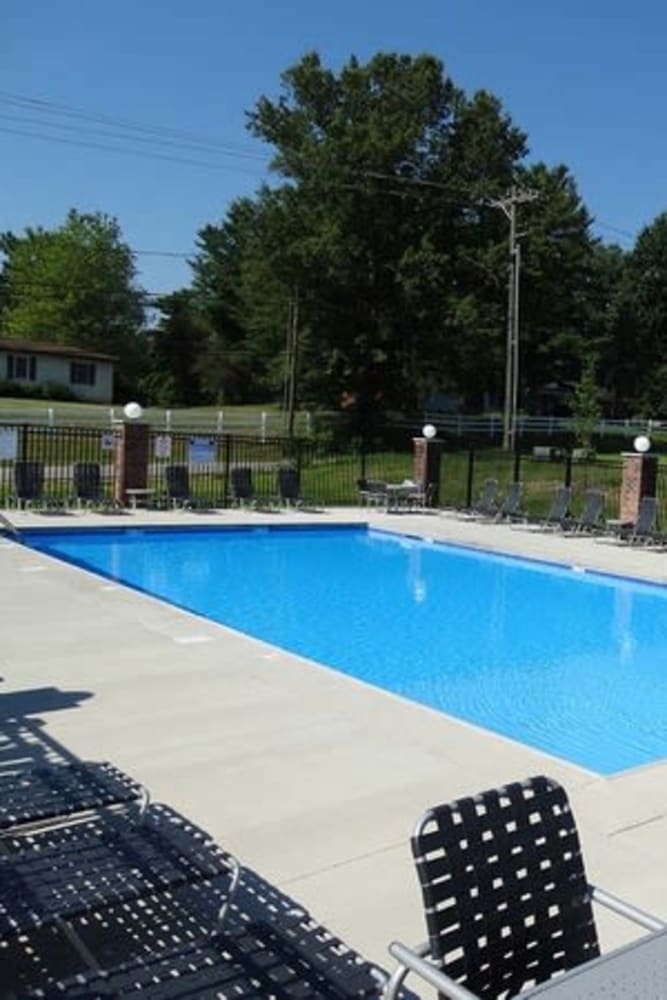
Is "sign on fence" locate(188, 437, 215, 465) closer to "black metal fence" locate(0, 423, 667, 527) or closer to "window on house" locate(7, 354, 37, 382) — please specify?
"black metal fence" locate(0, 423, 667, 527)

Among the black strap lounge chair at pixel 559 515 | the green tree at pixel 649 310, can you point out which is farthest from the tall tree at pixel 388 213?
the green tree at pixel 649 310

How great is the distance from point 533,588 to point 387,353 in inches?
977

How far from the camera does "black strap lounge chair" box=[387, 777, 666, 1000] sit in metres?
2.26

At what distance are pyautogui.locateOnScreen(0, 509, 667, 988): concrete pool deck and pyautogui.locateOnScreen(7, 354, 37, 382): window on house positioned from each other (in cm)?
3952

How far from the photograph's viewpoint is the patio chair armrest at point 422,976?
205 centimetres

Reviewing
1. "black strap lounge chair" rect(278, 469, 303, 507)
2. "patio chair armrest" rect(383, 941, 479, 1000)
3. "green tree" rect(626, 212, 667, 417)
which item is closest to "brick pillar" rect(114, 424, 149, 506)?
"black strap lounge chair" rect(278, 469, 303, 507)

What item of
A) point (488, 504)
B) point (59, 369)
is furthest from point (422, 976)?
point (59, 369)

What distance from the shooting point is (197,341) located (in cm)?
5500

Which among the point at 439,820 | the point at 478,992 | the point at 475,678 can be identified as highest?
the point at 439,820

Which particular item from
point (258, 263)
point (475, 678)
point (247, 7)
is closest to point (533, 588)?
point (475, 678)

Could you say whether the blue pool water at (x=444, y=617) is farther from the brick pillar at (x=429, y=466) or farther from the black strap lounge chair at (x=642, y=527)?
the brick pillar at (x=429, y=466)

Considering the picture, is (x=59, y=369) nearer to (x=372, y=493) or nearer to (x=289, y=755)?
(x=372, y=493)

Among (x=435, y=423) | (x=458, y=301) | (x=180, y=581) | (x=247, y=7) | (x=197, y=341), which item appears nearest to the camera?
(x=180, y=581)

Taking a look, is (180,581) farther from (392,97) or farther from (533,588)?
(392,97)
